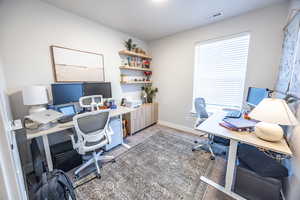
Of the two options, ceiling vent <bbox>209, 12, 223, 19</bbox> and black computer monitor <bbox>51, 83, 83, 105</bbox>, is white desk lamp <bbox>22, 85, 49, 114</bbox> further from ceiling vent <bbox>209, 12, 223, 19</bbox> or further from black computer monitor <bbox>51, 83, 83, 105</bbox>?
ceiling vent <bbox>209, 12, 223, 19</bbox>

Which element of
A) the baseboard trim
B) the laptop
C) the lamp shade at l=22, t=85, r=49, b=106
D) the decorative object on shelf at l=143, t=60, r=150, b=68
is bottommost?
the baseboard trim

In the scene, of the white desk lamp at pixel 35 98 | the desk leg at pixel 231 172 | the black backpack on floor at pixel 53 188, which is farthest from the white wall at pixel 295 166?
the white desk lamp at pixel 35 98

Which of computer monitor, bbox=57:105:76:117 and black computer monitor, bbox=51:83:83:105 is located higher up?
black computer monitor, bbox=51:83:83:105

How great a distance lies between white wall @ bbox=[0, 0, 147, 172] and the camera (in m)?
1.56

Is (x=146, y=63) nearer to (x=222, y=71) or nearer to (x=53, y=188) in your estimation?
(x=222, y=71)

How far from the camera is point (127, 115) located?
9.39 feet

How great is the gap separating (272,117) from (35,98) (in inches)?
108

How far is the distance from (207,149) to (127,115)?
6.20ft

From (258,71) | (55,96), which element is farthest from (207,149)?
(55,96)

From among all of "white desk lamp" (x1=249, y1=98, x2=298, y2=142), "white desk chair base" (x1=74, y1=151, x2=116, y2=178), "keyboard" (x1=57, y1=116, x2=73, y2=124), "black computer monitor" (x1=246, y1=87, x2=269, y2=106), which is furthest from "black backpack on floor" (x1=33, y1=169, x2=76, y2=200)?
A: "black computer monitor" (x1=246, y1=87, x2=269, y2=106)

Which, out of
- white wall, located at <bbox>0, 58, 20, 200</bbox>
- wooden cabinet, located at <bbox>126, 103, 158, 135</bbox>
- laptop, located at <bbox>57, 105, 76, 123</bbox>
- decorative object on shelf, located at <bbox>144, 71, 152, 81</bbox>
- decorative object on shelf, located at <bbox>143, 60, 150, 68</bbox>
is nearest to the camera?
white wall, located at <bbox>0, 58, 20, 200</bbox>

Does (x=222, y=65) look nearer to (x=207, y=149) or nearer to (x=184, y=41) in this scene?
(x=184, y=41)

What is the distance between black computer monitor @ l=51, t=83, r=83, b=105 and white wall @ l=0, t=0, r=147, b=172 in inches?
10.9

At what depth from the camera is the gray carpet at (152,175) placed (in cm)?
142
